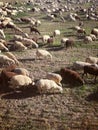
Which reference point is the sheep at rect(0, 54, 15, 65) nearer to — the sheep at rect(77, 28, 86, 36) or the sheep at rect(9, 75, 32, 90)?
the sheep at rect(9, 75, 32, 90)

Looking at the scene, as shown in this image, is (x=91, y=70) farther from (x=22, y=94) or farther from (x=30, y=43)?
(x=30, y=43)

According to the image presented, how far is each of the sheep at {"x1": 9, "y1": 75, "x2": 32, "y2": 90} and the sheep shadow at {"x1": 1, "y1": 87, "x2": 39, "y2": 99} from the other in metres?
0.28

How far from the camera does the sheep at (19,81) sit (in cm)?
1428

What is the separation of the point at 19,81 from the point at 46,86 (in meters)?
1.16

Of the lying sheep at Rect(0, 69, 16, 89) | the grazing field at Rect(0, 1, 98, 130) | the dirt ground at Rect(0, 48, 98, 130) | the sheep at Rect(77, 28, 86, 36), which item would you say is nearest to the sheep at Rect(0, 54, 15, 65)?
the grazing field at Rect(0, 1, 98, 130)

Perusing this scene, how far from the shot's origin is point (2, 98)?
Result: 13.7 metres

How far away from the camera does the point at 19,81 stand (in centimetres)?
1434

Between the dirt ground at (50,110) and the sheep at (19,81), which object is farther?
the sheep at (19,81)

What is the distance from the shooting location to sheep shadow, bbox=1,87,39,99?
1385cm

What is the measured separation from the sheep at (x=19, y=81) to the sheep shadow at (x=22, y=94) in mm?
281

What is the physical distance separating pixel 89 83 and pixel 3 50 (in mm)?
7466

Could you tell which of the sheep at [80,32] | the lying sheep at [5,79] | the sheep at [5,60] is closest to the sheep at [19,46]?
the sheep at [5,60]

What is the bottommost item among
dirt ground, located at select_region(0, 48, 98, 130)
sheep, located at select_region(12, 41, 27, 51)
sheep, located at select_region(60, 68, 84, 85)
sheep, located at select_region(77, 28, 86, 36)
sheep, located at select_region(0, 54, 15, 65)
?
sheep, located at select_region(77, 28, 86, 36)

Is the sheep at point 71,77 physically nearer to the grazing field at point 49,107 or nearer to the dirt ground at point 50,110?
the grazing field at point 49,107
